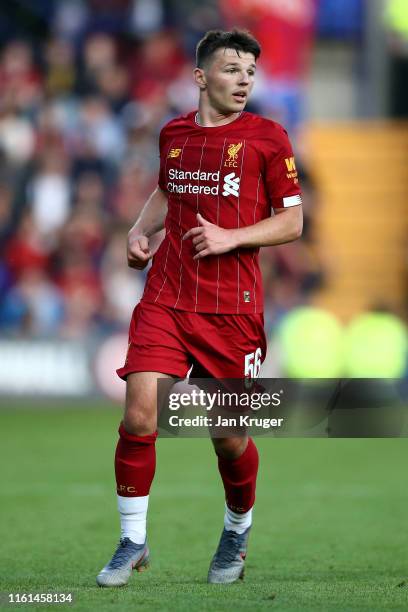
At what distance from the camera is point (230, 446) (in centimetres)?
569

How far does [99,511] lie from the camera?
823 centimetres

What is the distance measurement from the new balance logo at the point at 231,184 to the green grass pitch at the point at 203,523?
160 cm

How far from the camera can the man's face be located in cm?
560

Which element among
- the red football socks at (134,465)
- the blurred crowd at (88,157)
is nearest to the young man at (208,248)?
the red football socks at (134,465)

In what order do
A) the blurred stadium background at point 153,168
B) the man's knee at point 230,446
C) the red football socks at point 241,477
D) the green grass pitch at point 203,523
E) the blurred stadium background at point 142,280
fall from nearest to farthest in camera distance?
the green grass pitch at point 203,523 < the man's knee at point 230,446 < the red football socks at point 241,477 < the blurred stadium background at point 142,280 < the blurred stadium background at point 153,168

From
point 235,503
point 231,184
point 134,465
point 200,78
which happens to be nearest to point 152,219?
point 231,184

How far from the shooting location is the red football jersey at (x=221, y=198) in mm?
5570

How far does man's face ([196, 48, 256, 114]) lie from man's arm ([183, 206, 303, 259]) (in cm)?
49

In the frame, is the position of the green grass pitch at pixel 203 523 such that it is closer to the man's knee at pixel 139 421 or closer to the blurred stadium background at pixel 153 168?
the man's knee at pixel 139 421

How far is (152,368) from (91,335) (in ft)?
30.7

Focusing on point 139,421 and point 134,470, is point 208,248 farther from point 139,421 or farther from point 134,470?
point 134,470

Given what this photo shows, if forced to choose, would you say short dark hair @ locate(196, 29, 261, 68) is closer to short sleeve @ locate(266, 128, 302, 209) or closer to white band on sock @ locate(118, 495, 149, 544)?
short sleeve @ locate(266, 128, 302, 209)

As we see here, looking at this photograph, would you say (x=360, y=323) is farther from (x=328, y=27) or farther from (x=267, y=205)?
(x=267, y=205)

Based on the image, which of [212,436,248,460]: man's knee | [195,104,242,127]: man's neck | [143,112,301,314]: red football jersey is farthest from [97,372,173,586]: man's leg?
[195,104,242,127]: man's neck
